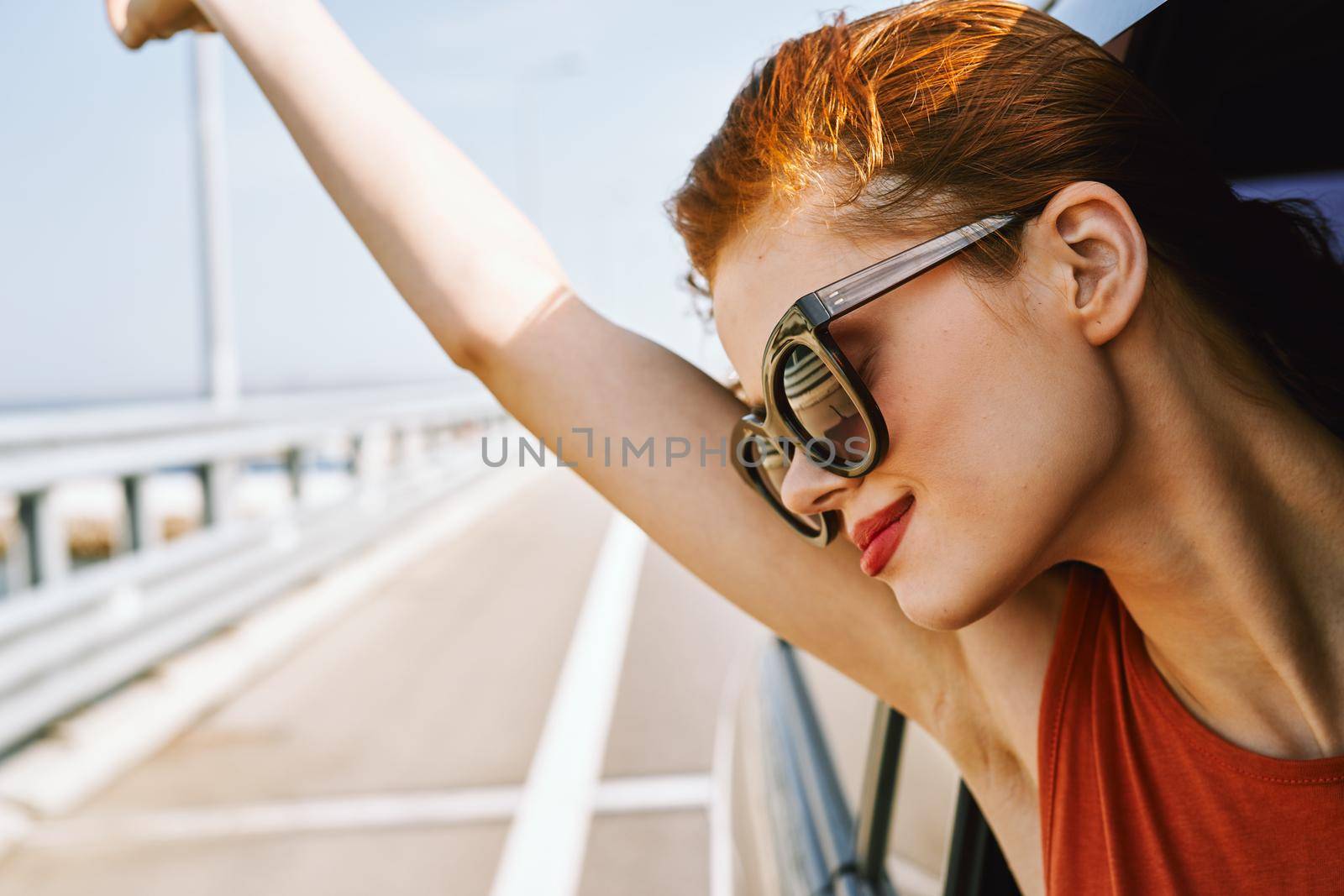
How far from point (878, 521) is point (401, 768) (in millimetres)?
3954

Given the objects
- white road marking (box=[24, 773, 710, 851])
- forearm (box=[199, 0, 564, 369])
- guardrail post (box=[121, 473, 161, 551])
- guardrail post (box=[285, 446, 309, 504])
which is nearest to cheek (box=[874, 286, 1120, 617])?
forearm (box=[199, 0, 564, 369])

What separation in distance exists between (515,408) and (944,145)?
2.33ft

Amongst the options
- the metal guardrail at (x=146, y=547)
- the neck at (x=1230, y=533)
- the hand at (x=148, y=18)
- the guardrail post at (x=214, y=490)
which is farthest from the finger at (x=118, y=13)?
the guardrail post at (x=214, y=490)

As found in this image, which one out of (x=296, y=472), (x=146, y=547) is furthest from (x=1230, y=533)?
(x=296, y=472)

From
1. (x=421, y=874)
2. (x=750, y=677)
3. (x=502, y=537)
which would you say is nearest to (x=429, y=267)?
(x=750, y=677)

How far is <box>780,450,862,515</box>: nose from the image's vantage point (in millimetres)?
1113

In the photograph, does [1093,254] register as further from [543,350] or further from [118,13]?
[118,13]

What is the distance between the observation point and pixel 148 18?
4.70ft

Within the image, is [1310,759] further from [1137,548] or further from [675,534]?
[675,534]

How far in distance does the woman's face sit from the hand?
1.09 m

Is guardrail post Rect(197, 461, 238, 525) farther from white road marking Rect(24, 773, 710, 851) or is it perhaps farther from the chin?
the chin

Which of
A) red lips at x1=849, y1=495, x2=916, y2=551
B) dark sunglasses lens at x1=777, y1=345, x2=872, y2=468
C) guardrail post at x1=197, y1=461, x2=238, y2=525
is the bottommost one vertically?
guardrail post at x1=197, y1=461, x2=238, y2=525

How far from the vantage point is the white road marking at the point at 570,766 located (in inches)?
140

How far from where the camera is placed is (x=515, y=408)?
1.43m
